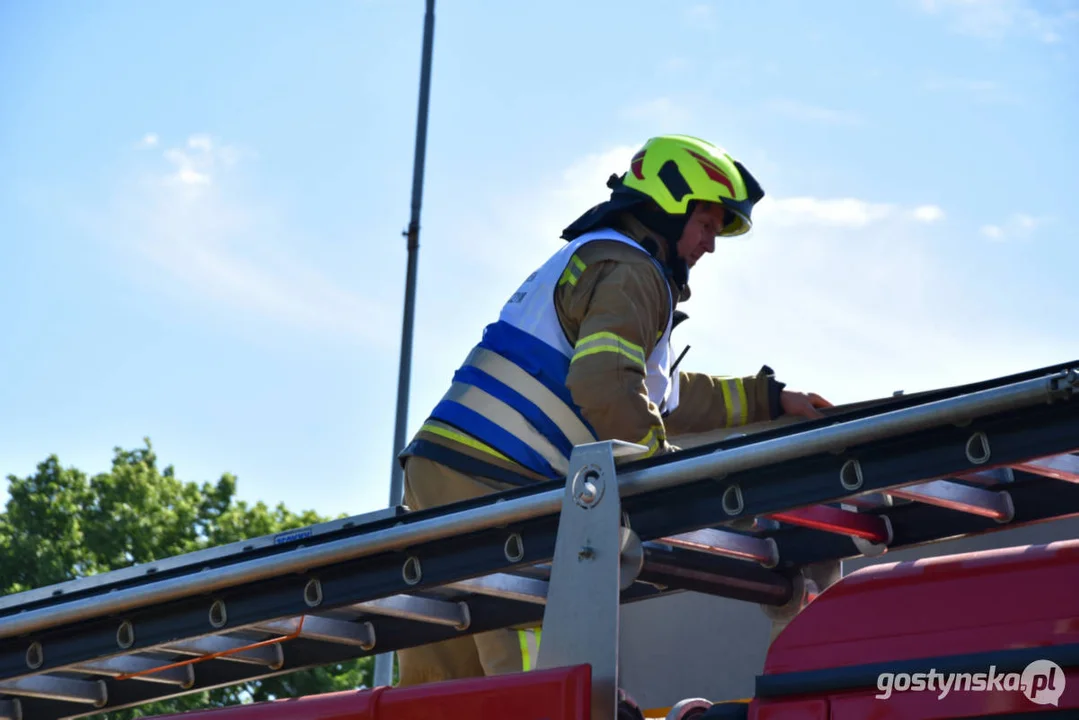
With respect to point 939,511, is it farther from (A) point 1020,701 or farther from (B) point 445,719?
(B) point 445,719

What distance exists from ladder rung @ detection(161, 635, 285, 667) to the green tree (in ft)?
64.1

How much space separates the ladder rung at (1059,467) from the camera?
10.7 ft

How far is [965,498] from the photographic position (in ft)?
11.8

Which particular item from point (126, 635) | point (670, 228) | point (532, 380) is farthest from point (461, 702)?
point (670, 228)

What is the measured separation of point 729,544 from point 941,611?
1.10m

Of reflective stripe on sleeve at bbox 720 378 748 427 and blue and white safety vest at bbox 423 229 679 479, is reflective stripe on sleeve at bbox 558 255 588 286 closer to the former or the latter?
blue and white safety vest at bbox 423 229 679 479

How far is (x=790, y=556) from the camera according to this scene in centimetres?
415

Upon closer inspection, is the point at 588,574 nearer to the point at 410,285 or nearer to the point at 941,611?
the point at 941,611

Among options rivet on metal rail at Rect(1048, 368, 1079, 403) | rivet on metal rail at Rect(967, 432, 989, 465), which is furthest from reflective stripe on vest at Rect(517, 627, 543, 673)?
rivet on metal rail at Rect(1048, 368, 1079, 403)

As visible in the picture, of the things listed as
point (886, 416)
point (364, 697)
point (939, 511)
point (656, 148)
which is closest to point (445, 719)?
point (364, 697)

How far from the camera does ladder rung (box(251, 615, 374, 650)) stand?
4.21 m

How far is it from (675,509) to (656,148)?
208 centimetres

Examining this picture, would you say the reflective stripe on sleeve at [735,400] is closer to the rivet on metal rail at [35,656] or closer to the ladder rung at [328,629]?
the ladder rung at [328,629]

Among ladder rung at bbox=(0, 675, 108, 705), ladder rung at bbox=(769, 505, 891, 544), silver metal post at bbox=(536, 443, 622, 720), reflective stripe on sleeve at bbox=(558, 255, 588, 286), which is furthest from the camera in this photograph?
reflective stripe on sleeve at bbox=(558, 255, 588, 286)
